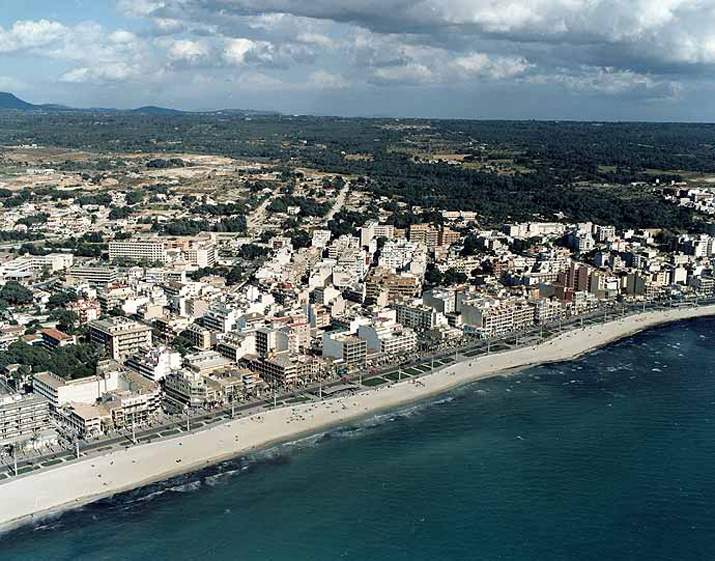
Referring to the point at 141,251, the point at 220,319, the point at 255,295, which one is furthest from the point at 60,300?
the point at 141,251

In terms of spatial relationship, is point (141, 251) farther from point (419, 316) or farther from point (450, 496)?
point (450, 496)

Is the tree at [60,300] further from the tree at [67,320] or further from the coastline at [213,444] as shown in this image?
the coastline at [213,444]

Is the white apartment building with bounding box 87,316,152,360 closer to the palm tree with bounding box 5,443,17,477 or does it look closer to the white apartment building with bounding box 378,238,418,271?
the palm tree with bounding box 5,443,17,477

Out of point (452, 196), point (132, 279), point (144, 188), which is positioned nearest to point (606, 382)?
point (132, 279)

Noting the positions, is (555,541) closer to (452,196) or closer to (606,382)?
(606,382)

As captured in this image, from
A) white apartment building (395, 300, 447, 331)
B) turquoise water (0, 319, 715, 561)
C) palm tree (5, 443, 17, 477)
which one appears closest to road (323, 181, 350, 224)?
white apartment building (395, 300, 447, 331)

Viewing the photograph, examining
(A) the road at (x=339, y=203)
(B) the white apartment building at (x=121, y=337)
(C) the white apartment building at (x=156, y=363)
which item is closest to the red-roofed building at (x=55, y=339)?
(B) the white apartment building at (x=121, y=337)
